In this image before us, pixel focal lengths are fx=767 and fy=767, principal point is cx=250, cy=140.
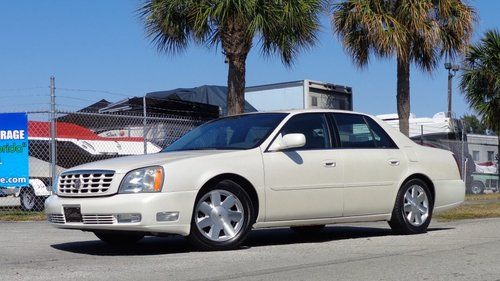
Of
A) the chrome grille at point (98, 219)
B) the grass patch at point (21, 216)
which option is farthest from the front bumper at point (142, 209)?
the grass patch at point (21, 216)

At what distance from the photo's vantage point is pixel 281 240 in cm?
905

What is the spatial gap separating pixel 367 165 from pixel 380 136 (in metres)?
0.61

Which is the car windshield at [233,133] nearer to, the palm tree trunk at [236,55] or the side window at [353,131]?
the side window at [353,131]

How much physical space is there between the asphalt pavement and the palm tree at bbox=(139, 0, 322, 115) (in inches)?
255

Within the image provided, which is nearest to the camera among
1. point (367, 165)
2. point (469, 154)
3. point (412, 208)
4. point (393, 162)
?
point (367, 165)

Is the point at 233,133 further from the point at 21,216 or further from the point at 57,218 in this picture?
the point at 21,216

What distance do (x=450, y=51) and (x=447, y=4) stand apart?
1294mm

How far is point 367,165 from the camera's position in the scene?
8.80 meters

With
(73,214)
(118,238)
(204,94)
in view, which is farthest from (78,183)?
(204,94)

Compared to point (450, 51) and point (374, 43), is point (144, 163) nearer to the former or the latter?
point (374, 43)

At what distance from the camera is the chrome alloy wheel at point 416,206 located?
919cm

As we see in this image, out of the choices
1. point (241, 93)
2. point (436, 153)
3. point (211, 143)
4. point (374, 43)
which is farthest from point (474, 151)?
point (211, 143)

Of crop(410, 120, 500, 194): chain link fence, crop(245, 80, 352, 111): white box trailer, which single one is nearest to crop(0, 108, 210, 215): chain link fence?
crop(245, 80, 352, 111): white box trailer

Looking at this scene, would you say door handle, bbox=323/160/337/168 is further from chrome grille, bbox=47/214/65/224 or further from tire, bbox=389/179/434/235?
chrome grille, bbox=47/214/65/224
